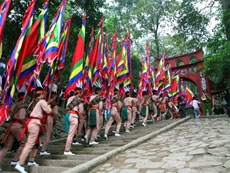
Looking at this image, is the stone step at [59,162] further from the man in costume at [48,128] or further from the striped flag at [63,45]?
the striped flag at [63,45]

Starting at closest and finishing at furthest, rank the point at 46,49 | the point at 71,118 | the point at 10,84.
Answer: the point at 10,84 < the point at 71,118 < the point at 46,49

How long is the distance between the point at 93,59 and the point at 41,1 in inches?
169

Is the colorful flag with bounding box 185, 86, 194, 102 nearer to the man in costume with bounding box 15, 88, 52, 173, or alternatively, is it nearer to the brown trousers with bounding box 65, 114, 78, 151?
the brown trousers with bounding box 65, 114, 78, 151

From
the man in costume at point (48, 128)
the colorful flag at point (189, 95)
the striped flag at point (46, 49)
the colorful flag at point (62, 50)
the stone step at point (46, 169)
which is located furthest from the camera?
the colorful flag at point (189, 95)

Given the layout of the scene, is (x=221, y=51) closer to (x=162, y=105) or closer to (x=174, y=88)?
(x=162, y=105)

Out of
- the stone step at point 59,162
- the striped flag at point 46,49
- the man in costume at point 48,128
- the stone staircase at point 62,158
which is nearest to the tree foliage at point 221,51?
the stone staircase at point 62,158

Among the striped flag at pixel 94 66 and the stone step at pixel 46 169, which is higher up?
the striped flag at pixel 94 66

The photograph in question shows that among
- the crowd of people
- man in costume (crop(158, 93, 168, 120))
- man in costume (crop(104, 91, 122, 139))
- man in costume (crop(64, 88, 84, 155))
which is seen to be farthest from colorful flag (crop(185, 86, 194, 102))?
man in costume (crop(64, 88, 84, 155))

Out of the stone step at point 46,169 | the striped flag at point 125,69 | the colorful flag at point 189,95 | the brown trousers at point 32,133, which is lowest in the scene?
the stone step at point 46,169

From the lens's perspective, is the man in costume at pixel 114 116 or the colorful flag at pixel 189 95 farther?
the colorful flag at pixel 189 95

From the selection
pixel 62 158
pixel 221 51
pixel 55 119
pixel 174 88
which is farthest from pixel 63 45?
pixel 174 88

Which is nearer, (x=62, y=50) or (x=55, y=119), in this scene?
(x=55, y=119)

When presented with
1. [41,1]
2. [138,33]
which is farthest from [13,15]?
[138,33]

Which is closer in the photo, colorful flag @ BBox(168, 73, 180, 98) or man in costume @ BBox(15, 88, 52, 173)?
man in costume @ BBox(15, 88, 52, 173)
